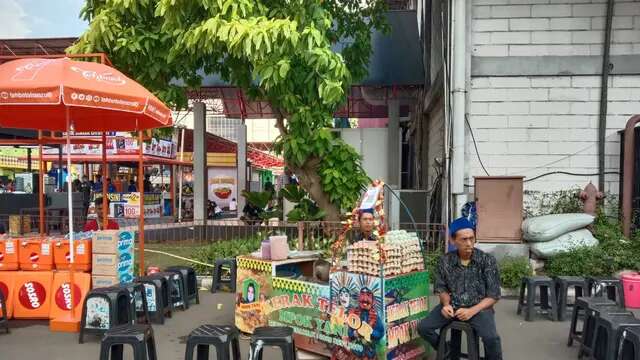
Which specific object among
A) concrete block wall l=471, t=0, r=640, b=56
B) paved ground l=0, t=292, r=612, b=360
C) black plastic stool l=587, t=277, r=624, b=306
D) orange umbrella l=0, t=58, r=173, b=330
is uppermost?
concrete block wall l=471, t=0, r=640, b=56

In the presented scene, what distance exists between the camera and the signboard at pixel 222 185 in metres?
20.7

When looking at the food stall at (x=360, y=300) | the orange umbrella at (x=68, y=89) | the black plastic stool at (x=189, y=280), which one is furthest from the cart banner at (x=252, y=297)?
the orange umbrella at (x=68, y=89)

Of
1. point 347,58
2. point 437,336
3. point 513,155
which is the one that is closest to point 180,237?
point 347,58

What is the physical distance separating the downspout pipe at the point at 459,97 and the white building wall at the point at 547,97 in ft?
1.23

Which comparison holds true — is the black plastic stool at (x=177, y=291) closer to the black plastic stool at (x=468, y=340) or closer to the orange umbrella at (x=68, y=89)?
the orange umbrella at (x=68, y=89)

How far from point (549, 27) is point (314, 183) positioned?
5.34 m

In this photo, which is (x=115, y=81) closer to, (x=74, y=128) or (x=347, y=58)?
(x=74, y=128)

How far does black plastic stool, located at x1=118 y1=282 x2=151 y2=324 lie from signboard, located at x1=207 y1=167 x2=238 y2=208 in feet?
47.4

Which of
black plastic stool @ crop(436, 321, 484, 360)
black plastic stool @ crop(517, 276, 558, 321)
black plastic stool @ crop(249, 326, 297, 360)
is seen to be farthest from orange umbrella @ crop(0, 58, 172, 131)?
black plastic stool @ crop(517, 276, 558, 321)

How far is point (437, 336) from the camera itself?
467 cm

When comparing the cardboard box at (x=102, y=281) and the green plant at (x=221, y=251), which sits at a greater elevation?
the cardboard box at (x=102, y=281)

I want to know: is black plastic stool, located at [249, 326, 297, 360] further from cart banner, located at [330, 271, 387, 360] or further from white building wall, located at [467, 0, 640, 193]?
white building wall, located at [467, 0, 640, 193]

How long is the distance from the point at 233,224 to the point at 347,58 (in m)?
4.68

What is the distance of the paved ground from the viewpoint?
5305mm
